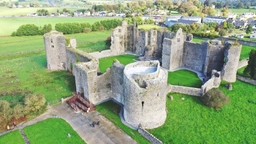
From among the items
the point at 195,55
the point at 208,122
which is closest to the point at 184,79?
the point at 195,55

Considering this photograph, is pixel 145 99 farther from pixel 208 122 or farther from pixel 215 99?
pixel 215 99

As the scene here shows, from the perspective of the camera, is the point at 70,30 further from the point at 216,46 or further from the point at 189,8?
the point at 189,8

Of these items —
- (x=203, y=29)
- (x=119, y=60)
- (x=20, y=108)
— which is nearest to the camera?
(x=20, y=108)

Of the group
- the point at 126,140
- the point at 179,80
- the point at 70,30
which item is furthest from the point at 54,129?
the point at 70,30

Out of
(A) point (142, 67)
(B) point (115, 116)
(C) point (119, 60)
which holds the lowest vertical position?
(B) point (115, 116)

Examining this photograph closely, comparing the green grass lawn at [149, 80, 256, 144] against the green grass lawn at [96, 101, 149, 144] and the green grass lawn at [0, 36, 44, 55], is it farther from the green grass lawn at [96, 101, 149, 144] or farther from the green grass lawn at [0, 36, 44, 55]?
the green grass lawn at [0, 36, 44, 55]

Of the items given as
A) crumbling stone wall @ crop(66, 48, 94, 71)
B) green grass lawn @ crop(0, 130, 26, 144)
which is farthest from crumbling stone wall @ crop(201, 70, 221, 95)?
green grass lawn @ crop(0, 130, 26, 144)

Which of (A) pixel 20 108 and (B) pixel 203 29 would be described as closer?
(A) pixel 20 108
